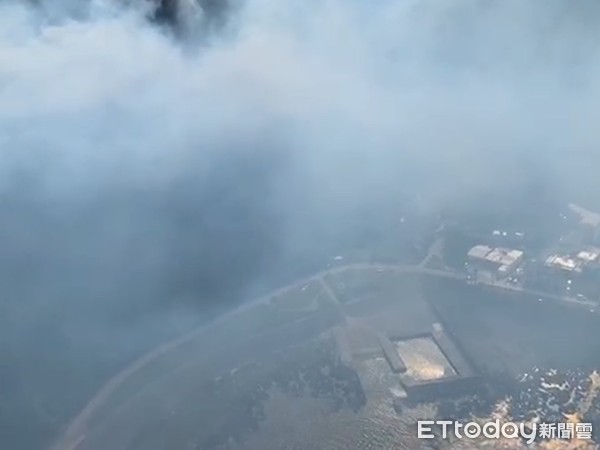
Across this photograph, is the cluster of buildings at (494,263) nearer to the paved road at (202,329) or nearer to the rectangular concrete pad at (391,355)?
the paved road at (202,329)

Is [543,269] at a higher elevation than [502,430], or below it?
A: higher

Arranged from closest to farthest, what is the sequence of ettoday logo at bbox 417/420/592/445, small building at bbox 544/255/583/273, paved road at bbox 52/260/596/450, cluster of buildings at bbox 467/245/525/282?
1. ettoday logo at bbox 417/420/592/445
2. paved road at bbox 52/260/596/450
3. small building at bbox 544/255/583/273
4. cluster of buildings at bbox 467/245/525/282

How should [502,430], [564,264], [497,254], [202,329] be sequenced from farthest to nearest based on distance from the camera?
[497,254] → [564,264] → [202,329] → [502,430]

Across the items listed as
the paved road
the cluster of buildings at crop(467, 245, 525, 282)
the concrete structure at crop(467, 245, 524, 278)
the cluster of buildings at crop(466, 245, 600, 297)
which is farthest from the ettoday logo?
the concrete structure at crop(467, 245, 524, 278)

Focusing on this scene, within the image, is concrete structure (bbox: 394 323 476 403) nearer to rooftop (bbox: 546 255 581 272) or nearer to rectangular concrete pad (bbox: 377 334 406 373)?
rectangular concrete pad (bbox: 377 334 406 373)

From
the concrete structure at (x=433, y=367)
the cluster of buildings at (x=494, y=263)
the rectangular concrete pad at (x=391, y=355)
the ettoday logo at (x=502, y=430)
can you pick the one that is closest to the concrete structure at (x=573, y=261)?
the cluster of buildings at (x=494, y=263)

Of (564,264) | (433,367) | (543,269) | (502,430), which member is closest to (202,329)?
(433,367)

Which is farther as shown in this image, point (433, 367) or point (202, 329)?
point (202, 329)

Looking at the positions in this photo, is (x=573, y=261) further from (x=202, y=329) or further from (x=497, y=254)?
(x=202, y=329)

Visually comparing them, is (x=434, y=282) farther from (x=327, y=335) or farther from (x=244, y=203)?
(x=244, y=203)

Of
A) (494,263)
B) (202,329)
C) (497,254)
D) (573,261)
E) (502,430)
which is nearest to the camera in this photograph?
(502,430)

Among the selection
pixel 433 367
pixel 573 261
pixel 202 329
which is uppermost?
pixel 202 329

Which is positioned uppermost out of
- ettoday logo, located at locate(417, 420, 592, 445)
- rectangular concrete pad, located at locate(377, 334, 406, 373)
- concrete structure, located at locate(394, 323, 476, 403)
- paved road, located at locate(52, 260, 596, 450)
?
paved road, located at locate(52, 260, 596, 450)

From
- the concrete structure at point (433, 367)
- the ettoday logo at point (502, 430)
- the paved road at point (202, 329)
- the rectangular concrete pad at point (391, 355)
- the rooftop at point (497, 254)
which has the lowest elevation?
the ettoday logo at point (502, 430)
